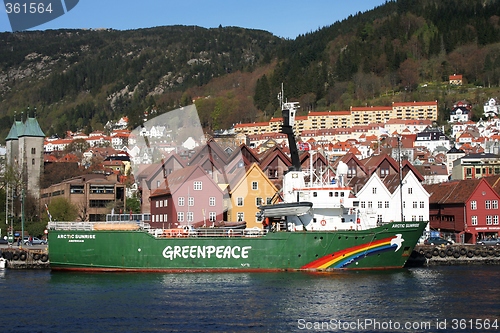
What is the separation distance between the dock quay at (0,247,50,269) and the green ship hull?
7.06 metres

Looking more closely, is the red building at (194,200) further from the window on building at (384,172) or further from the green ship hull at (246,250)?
the window on building at (384,172)

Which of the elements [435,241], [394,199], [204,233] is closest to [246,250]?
[204,233]

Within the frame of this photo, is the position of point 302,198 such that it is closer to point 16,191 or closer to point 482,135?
point 16,191

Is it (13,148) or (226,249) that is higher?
(13,148)

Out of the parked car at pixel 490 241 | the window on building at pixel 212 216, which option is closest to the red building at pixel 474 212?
the parked car at pixel 490 241

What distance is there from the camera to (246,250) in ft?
143

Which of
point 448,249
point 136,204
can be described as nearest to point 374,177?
point 448,249

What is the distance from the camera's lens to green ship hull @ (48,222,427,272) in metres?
43.3

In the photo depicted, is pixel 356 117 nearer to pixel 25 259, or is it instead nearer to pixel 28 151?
pixel 28 151

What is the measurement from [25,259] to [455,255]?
30277 mm

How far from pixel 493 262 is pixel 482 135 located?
365ft

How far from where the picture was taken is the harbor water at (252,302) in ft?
93.6

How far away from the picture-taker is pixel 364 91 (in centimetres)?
18625

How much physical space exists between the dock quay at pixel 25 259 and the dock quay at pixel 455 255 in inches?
1014
